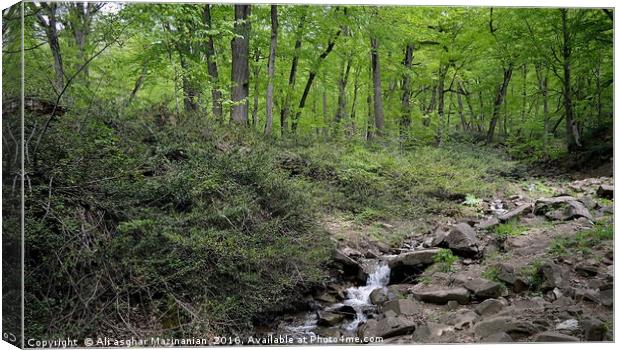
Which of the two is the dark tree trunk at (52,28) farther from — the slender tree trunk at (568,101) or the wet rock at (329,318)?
the slender tree trunk at (568,101)

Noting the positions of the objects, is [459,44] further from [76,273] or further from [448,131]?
[76,273]

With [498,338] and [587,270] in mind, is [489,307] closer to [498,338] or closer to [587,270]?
[498,338]

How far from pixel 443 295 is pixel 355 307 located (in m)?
0.76

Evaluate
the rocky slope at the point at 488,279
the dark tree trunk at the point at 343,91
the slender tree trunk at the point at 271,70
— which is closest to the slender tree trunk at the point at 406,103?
the dark tree trunk at the point at 343,91

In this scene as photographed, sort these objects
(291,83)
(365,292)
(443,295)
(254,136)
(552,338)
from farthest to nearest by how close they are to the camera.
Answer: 1. (291,83)
2. (365,292)
3. (254,136)
4. (443,295)
5. (552,338)

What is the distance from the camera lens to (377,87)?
15.0 feet

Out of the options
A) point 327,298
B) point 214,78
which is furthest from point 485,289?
point 214,78

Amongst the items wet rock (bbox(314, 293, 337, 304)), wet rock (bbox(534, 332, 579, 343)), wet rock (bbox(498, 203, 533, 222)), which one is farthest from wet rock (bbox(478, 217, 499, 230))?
wet rock (bbox(314, 293, 337, 304))

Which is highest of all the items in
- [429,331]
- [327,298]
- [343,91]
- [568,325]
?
[343,91]

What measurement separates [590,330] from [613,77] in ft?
6.57

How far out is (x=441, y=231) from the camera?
15.5ft

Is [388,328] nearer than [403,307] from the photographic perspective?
Yes

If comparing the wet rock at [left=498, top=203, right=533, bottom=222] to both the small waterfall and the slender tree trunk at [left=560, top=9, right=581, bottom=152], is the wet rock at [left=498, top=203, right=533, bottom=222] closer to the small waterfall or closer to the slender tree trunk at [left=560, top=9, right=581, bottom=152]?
the slender tree trunk at [left=560, top=9, right=581, bottom=152]

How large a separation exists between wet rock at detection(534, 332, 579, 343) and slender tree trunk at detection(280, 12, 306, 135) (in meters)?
2.64
